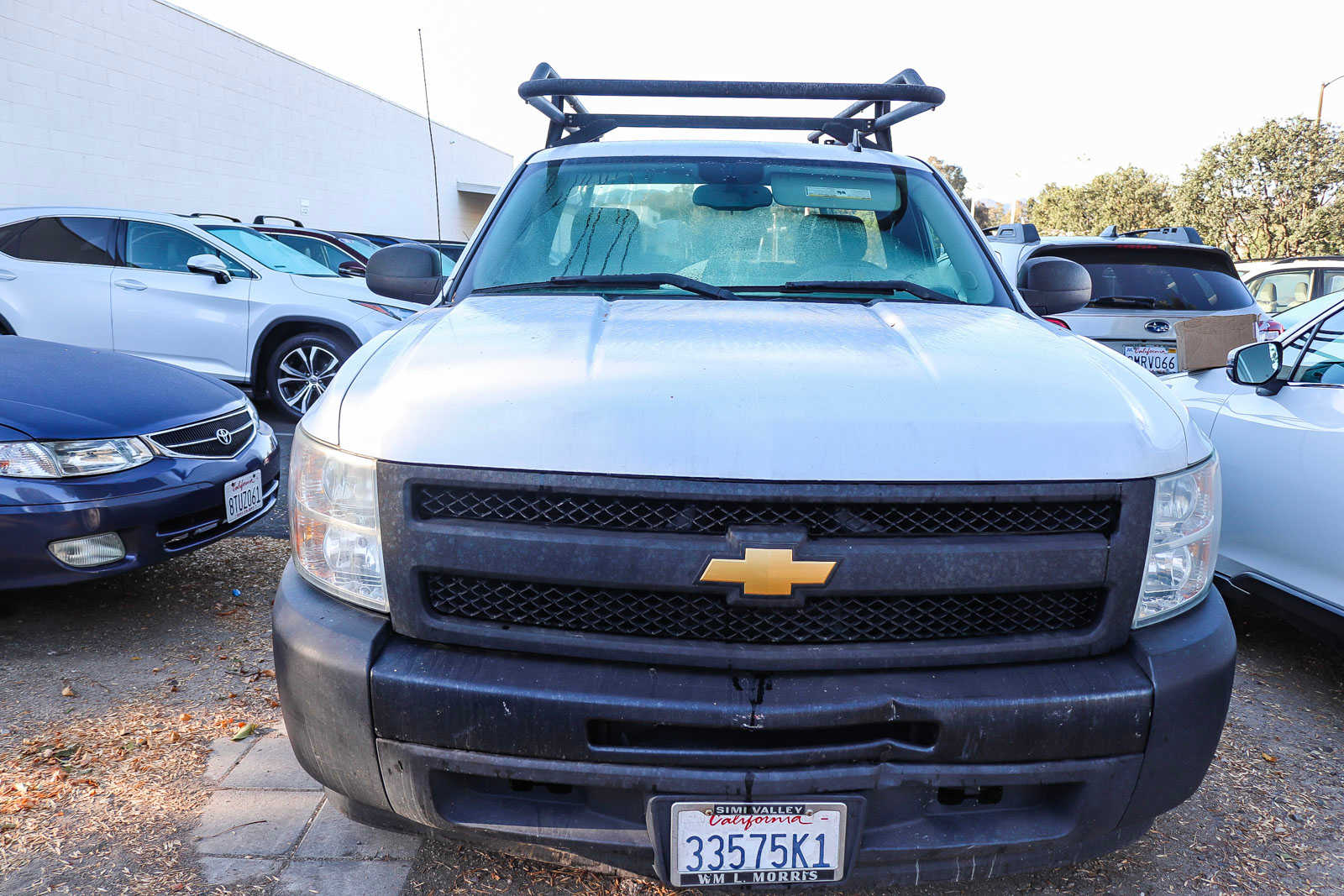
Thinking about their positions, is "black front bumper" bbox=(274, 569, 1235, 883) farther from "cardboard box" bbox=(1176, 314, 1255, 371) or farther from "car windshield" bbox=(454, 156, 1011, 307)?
"cardboard box" bbox=(1176, 314, 1255, 371)

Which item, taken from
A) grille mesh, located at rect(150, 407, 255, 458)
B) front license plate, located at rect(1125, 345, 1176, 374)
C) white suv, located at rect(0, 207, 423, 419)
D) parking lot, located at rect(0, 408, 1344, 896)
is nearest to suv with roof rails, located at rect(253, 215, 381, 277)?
white suv, located at rect(0, 207, 423, 419)

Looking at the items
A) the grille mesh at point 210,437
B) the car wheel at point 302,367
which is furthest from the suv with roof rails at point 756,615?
the car wheel at point 302,367

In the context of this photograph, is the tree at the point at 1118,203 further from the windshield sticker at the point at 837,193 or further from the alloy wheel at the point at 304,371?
the windshield sticker at the point at 837,193

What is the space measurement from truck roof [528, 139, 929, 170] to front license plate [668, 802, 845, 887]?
2.22 metres

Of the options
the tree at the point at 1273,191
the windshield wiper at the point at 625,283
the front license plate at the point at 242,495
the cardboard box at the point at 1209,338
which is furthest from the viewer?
the tree at the point at 1273,191

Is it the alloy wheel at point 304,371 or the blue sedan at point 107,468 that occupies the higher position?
the blue sedan at point 107,468

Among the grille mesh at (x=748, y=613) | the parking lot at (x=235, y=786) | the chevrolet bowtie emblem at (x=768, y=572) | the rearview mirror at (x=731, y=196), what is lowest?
the parking lot at (x=235, y=786)

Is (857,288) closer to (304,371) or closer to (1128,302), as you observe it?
(1128,302)

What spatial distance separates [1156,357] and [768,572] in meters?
5.28

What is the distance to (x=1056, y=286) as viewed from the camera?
10.4 feet

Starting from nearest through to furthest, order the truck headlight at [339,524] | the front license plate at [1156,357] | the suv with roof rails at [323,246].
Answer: the truck headlight at [339,524], the front license plate at [1156,357], the suv with roof rails at [323,246]

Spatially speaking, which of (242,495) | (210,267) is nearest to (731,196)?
(242,495)

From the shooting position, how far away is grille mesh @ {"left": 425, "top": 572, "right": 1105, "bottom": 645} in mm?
1808

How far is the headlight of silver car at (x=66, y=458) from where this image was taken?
3.36 meters
